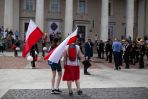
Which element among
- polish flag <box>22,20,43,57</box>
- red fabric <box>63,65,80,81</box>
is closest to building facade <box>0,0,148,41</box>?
polish flag <box>22,20,43,57</box>

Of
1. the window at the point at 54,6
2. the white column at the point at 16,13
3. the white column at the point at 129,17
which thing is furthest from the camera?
the window at the point at 54,6

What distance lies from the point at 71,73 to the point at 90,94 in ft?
3.08

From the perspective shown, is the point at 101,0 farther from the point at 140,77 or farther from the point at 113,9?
the point at 140,77

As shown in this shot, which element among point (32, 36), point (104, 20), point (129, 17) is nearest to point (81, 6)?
point (104, 20)

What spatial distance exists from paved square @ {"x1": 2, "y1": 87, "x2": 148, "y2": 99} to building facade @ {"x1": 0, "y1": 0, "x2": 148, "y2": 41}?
3310 cm

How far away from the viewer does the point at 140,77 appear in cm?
1833

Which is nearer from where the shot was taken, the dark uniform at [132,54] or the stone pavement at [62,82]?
the stone pavement at [62,82]

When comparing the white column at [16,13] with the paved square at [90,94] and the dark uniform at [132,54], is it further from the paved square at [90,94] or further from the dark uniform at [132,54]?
the paved square at [90,94]

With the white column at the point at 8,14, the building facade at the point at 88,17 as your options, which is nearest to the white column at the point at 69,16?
the building facade at the point at 88,17

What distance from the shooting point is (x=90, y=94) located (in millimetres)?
12859

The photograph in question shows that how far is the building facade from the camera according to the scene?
4784 centimetres

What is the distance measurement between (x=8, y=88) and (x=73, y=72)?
9.80ft

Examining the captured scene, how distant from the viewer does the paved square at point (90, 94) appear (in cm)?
1232

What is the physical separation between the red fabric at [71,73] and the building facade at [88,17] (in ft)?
112
